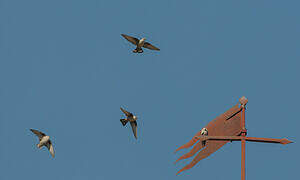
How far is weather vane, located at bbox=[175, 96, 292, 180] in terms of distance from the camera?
83.3 feet

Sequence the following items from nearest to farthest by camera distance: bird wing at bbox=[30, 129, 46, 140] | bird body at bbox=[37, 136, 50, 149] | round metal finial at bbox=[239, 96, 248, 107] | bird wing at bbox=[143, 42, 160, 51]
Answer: round metal finial at bbox=[239, 96, 248, 107], bird body at bbox=[37, 136, 50, 149], bird wing at bbox=[30, 129, 46, 140], bird wing at bbox=[143, 42, 160, 51]

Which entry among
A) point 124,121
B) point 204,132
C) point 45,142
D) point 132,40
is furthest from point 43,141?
point 204,132

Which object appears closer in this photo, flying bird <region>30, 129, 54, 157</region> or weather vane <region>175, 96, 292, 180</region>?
weather vane <region>175, 96, 292, 180</region>

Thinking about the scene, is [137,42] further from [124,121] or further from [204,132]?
[204,132]

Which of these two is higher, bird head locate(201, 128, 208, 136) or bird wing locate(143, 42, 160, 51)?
bird wing locate(143, 42, 160, 51)

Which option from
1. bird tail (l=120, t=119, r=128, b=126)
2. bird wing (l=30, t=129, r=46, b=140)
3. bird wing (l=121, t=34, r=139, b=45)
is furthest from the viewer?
bird tail (l=120, t=119, r=128, b=126)

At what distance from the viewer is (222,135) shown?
26.2 metres

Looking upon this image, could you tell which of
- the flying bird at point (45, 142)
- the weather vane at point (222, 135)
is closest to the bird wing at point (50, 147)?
the flying bird at point (45, 142)

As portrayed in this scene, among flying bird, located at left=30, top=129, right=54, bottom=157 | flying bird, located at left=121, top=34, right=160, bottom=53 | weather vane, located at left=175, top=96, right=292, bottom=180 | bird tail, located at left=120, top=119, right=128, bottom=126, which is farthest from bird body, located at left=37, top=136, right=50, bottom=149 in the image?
weather vane, located at left=175, top=96, right=292, bottom=180

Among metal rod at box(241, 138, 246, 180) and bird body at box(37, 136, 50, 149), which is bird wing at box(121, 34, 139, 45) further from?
metal rod at box(241, 138, 246, 180)

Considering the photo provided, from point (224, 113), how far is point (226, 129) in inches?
25.4

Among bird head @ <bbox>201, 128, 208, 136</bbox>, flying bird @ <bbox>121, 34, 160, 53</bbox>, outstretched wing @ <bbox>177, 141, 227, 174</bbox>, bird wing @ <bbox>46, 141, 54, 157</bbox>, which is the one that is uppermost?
flying bird @ <bbox>121, 34, 160, 53</bbox>

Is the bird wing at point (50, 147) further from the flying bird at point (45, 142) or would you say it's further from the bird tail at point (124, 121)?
the bird tail at point (124, 121)

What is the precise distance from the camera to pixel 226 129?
85.8 feet
